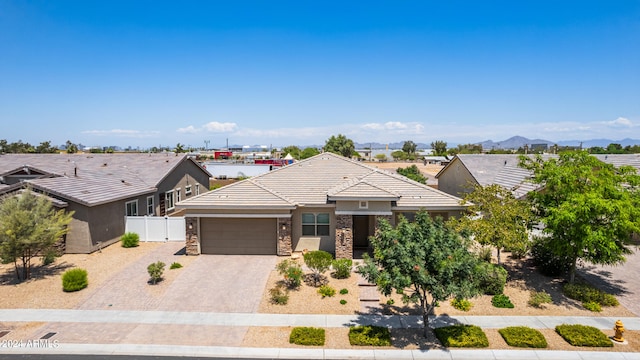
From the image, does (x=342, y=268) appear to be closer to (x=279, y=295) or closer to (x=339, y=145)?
(x=279, y=295)

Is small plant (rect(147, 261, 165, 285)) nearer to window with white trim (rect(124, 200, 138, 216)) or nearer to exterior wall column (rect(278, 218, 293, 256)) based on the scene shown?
exterior wall column (rect(278, 218, 293, 256))

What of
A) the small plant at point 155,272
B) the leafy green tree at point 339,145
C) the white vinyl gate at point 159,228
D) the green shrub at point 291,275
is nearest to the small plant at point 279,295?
the green shrub at point 291,275

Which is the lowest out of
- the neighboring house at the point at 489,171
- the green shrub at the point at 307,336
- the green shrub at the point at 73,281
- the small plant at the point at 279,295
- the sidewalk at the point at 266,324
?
the sidewalk at the point at 266,324

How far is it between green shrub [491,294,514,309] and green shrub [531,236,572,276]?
369 centimetres

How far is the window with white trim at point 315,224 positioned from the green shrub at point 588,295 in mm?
11749

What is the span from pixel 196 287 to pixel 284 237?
5.47 m

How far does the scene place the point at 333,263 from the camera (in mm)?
16812

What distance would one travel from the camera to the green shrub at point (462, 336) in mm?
11344

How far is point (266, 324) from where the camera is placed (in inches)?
506

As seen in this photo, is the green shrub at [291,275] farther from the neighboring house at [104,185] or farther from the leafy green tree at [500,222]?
the neighboring house at [104,185]

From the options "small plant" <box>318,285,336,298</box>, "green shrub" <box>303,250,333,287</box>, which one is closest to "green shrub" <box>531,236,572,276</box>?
"small plant" <box>318,285,336,298</box>

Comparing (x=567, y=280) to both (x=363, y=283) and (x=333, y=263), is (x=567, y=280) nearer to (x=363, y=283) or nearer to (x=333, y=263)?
(x=363, y=283)

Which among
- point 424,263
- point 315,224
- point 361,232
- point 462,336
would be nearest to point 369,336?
point 462,336

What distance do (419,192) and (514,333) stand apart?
32.0ft
